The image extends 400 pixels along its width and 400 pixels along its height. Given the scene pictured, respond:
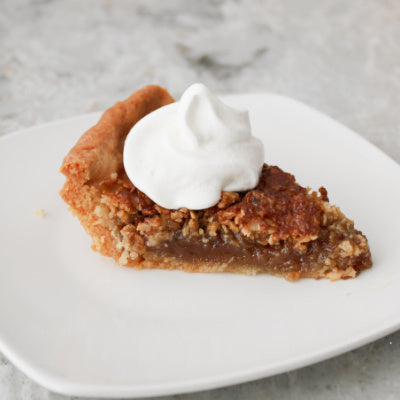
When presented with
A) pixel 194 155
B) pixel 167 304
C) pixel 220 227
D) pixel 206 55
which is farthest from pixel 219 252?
pixel 206 55

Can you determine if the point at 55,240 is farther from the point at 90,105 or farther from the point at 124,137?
the point at 90,105

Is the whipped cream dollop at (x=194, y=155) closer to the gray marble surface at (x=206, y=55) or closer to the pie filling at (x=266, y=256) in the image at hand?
the pie filling at (x=266, y=256)

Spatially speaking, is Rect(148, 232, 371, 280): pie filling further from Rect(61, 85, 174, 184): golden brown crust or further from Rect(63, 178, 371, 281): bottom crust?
Rect(61, 85, 174, 184): golden brown crust

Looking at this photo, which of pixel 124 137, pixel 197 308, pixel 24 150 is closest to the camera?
pixel 197 308

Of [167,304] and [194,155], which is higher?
[194,155]

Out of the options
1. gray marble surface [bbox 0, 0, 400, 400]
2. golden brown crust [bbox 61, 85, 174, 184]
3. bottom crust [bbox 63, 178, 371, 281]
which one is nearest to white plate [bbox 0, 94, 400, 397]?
bottom crust [bbox 63, 178, 371, 281]

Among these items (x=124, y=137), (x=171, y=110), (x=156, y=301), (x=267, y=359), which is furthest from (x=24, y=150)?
(x=267, y=359)

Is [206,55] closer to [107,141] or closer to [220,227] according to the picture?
[107,141]
